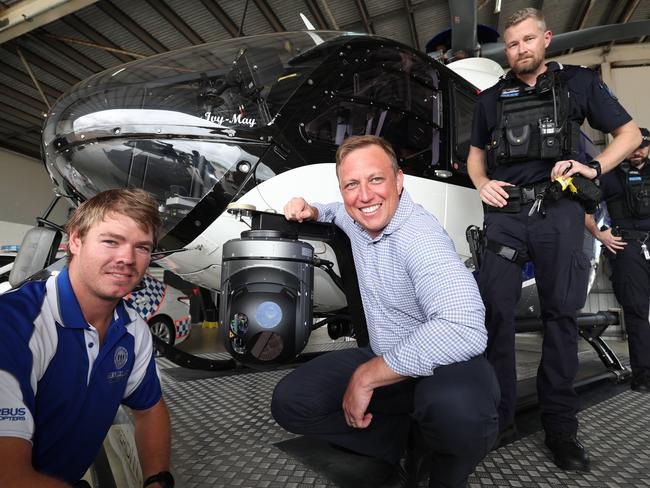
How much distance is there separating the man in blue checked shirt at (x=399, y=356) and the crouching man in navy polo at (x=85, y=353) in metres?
0.43

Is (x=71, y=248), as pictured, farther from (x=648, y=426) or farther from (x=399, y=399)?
(x=648, y=426)

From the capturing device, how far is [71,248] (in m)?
1.02

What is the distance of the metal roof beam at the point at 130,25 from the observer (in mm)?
6614

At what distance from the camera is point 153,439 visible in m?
1.08

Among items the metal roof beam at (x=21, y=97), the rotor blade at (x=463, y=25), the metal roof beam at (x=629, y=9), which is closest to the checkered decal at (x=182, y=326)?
the rotor blade at (x=463, y=25)

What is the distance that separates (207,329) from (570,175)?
22.0 ft

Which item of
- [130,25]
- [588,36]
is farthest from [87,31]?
[588,36]

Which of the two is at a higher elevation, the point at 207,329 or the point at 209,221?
the point at 209,221

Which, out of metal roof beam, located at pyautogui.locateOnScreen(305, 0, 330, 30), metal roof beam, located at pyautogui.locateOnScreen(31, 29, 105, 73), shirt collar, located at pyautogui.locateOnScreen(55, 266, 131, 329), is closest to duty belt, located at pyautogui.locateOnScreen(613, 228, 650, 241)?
shirt collar, located at pyautogui.locateOnScreen(55, 266, 131, 329)

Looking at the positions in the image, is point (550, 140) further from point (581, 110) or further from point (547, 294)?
point (547, 294)

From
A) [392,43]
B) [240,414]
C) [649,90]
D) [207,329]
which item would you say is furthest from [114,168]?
[649,90]

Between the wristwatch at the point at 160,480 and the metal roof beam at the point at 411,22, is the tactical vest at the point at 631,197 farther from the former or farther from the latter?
the metal roof beam at the point at 411,22

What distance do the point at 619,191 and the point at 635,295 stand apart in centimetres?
78

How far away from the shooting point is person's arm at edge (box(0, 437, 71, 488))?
66 centimetres
